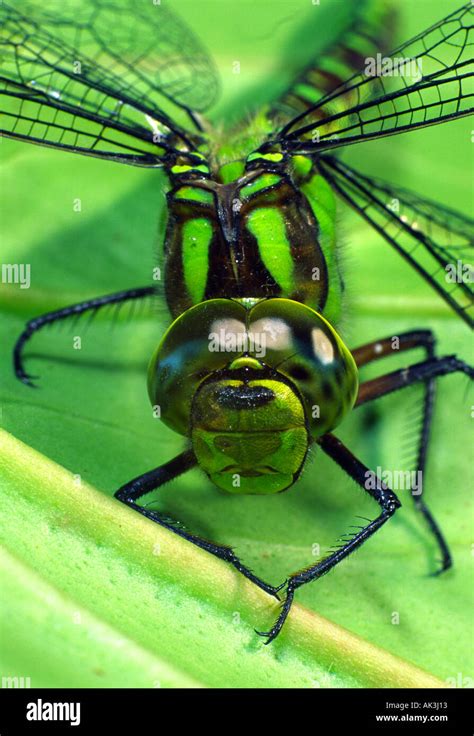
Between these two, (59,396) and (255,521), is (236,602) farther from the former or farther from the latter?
(59,396)

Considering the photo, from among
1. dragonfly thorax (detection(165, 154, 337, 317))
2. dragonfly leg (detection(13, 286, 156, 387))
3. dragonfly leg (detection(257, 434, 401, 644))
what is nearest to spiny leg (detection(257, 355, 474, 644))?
dragonfly leg (detection(257, 434, 401, 644))

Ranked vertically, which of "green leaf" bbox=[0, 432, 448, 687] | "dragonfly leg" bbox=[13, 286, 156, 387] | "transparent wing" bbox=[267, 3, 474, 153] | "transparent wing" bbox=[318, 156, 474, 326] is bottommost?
"green leaf" bbox=[0, 432, 448, 687]

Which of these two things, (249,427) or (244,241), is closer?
(249,427)

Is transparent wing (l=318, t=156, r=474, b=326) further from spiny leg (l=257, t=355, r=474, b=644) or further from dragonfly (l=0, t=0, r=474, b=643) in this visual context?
spiny leg (l=257, t=355, r=474, b=644)

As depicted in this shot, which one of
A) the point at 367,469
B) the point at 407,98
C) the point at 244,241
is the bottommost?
the point at 367,469

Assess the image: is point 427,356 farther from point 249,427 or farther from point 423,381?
point 249,427

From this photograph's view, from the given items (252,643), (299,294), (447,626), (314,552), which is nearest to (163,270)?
(299,294)

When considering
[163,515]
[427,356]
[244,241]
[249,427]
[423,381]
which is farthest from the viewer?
[427,356]

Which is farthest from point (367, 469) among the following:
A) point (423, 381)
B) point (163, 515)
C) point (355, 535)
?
Result: point (163, 515)
